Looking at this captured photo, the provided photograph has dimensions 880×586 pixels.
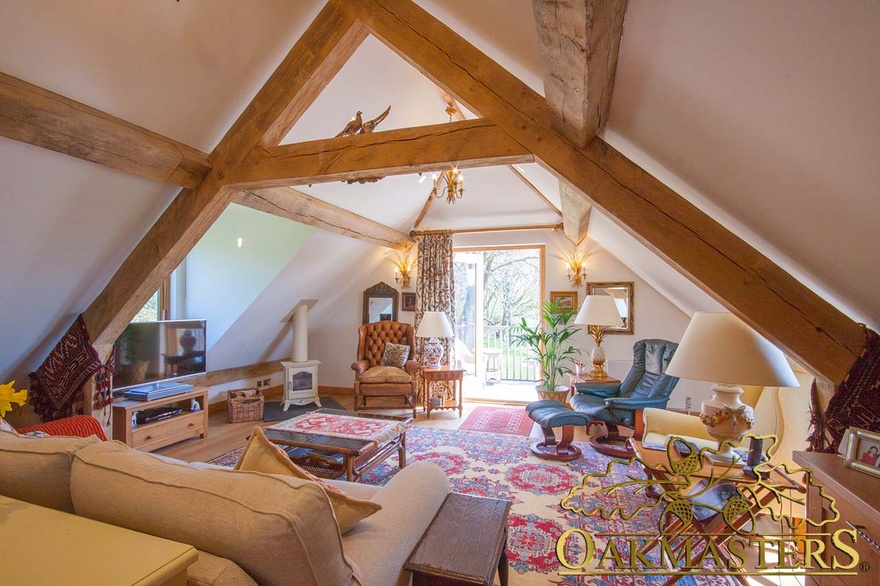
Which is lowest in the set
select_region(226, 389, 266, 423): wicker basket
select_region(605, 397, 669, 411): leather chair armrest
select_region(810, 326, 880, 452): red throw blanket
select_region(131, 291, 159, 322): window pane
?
select_region(226, 389, 266, 423): wicker basket

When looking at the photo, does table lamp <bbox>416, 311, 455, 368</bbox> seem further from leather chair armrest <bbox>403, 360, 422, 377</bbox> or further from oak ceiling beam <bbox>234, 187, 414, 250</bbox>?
oak ceiling beam <bbox>234, 187, 414, 250</bbox>

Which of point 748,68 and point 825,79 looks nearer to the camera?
point 825,79

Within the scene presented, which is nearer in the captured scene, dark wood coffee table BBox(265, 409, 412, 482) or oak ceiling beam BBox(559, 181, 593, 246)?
dark wood coffee table BBox(265, 409, 412, 482)

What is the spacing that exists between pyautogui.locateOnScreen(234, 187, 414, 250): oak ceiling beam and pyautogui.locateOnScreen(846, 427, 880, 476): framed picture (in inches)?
137

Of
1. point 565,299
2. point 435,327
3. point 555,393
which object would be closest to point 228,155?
point 435,327

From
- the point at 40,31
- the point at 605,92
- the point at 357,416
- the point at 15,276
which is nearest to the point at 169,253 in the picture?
the point at 15,276

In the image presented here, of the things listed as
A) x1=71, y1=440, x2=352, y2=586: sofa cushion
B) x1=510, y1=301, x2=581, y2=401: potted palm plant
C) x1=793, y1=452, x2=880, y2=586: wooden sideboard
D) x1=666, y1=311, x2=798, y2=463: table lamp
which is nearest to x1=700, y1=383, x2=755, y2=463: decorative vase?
x1=666, y1=311, x2=798, y2=463: table lamp

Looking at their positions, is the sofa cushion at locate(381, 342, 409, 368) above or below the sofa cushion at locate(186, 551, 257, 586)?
below

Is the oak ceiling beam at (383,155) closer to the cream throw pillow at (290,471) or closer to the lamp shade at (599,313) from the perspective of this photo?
the cream throw pillow at (290,471)

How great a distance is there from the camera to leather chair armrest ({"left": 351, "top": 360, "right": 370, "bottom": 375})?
17.2 feet

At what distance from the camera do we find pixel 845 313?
184 cm

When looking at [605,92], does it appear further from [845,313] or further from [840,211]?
[845,313]

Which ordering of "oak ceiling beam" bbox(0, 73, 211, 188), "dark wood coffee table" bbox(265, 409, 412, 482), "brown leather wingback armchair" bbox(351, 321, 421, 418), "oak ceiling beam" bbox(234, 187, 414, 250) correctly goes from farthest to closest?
"brown leather wingback armchair" bbox(351, 321, 421, 418) < "oak ceiling beam" bbox(234, 187, 414, 250) < "dark wood coffee table" bbox(265, 409, 412, 482) < "oak ceiling beam" bbox(0, 73, 211, 188)

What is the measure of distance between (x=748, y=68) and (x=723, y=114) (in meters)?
0.26
